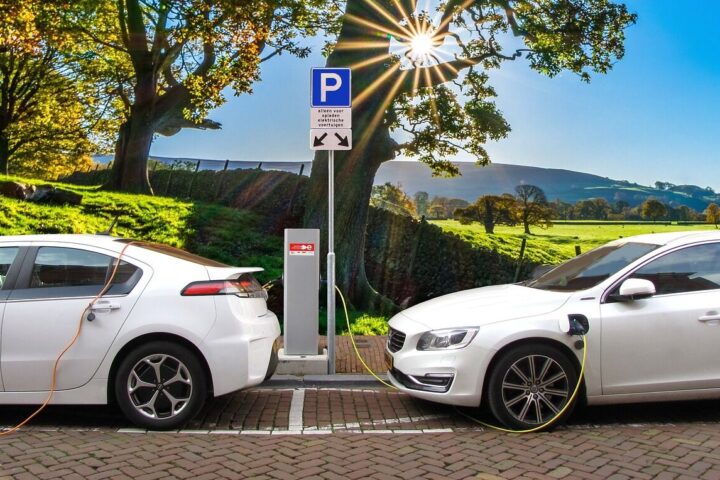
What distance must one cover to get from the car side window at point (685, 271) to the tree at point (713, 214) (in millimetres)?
8965

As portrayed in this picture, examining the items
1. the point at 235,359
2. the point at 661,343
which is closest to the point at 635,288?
the point at 661,343

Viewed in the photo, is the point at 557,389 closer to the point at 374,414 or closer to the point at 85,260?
the point at 374,414

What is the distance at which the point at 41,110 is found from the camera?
15617 millimetres

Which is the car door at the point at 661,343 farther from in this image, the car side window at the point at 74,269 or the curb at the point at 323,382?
the car side window at the point at 74,269

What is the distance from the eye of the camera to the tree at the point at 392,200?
13.6 m

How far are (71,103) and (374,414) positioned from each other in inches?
549

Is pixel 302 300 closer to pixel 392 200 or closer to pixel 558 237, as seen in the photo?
pixel 392 200

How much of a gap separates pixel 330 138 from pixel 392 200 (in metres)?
6.74

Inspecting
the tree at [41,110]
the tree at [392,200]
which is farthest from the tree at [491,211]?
the tree at [41,110]

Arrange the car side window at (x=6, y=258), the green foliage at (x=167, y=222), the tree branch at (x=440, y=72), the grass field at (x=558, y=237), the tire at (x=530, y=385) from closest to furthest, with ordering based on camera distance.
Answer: the tire at (x=530, y=385)
the car side window at (x=6, y=258)
the green foliage at (x=167, y=222)
the tree branch at (x=440, y=72)
the grass field at (x=558, y=237)

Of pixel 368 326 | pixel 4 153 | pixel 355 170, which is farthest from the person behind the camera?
pixel 4 153

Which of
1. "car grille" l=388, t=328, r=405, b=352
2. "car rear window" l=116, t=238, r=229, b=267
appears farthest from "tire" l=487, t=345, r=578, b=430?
"car rear window" l=116, t=238, r=229, b=267

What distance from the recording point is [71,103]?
16812 millimetres

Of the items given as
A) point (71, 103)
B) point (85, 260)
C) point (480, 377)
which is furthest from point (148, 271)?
point (71, 103)
